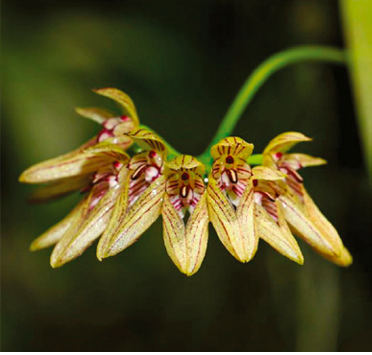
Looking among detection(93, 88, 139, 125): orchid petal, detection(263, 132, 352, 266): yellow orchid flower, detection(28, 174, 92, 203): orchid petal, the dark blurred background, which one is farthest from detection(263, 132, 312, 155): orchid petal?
the dark blurred background

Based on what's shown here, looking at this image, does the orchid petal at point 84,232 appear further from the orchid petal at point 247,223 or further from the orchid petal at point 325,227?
the orchid petal at point 325,227

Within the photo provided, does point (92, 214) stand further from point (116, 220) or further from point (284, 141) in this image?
point (284, 141)

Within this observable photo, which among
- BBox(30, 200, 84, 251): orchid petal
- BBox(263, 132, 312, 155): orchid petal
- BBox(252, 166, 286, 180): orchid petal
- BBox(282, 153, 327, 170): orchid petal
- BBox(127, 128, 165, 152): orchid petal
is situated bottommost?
A: BBox(30, 200, 84, 251): orchid petal

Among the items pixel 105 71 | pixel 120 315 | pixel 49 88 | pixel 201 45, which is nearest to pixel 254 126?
pixel 201 45

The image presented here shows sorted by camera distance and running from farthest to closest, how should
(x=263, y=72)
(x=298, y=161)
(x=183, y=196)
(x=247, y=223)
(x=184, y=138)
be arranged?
(x=184, y=138)
(x=263, y=72)
(x=298, y=161)
(x=183, y=196)
(x=247, y=223)

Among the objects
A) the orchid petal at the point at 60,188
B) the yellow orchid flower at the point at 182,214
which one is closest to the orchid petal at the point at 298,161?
the yellow orchid flower at the point at 182,214

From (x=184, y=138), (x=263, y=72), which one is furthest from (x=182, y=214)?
(x=184, y=138)

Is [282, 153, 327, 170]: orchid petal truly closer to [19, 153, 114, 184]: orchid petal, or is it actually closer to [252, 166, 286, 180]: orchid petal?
[252, 166, 286, 180]: orchid petal
